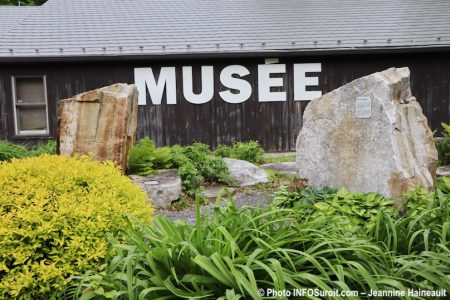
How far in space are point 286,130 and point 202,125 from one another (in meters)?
2.30

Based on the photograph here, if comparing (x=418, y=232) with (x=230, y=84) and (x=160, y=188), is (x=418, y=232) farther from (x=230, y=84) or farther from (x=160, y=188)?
(x=230, y=84)

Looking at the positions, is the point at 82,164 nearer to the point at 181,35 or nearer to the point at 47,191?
the point at 47,191

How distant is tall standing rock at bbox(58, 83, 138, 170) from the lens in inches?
288

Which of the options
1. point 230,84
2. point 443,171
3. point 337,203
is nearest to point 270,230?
point 337,203

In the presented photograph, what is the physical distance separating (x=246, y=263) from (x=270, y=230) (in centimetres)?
64

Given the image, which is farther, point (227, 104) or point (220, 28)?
point (220, 28)

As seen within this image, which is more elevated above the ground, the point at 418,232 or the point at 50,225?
the point at 50,225

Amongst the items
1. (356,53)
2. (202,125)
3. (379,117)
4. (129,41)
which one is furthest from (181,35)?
(379,117)

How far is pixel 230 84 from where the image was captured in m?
12.2

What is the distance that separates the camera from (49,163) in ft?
12.3

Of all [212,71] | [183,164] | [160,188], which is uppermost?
[212,71]

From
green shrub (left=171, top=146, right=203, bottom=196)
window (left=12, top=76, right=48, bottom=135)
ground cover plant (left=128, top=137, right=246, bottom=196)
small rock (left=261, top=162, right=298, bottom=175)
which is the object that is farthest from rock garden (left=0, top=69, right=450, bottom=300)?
window (left=12, top=76, right=48, bottom=135)

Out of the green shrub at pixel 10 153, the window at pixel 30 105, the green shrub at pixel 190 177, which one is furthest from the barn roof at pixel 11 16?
the green shrub at pixel 190 177

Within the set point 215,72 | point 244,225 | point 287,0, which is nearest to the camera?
point 244,225
